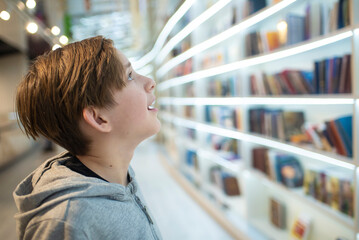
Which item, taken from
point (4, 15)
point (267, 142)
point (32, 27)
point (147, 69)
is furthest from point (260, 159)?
point (147, 69)

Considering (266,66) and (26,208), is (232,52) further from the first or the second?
(26,208)

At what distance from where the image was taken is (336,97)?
1558 millimetres

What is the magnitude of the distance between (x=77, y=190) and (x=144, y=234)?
0.25m

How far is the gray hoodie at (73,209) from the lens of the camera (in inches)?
25.5

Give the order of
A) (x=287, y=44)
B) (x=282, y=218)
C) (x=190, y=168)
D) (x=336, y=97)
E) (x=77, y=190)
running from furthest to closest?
(x=190, y=168) → (x=282, y=218) → (x=287, y=44) → (x=336, y=97) → (x=77, y=190)

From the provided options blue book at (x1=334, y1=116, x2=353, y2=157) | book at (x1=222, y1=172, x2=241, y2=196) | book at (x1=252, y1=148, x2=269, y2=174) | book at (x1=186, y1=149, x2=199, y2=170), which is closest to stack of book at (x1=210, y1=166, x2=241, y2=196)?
book at (x1=222, y1=172, x2=241, y2=196)

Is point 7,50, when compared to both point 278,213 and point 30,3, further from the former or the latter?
point 278,213

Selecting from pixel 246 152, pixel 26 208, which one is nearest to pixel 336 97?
pixel 246 152

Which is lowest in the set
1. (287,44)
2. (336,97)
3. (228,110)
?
(228,110)

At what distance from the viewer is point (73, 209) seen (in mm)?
656

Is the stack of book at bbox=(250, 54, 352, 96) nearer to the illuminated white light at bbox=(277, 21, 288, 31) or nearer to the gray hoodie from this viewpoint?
the illuminated white light at bbox=(277, 21, 288, 31)

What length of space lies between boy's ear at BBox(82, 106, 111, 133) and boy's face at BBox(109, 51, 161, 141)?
3 centimetres

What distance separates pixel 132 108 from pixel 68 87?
0.68 ft

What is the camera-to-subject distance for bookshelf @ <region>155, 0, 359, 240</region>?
1640 mm
